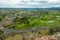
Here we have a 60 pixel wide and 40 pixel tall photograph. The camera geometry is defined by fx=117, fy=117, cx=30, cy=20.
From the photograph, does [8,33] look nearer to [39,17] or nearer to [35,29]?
[35,29]

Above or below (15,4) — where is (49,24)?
below

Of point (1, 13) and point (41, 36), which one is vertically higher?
point (1, 13)

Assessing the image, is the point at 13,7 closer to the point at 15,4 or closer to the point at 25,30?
the point at 15,4

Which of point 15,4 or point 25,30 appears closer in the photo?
point 25,30

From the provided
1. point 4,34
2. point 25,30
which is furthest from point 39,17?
point 4,34

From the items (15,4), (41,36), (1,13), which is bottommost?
(41,36)

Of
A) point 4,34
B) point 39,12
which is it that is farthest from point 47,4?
point 4,34

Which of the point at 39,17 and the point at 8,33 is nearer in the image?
the point at 8,33
